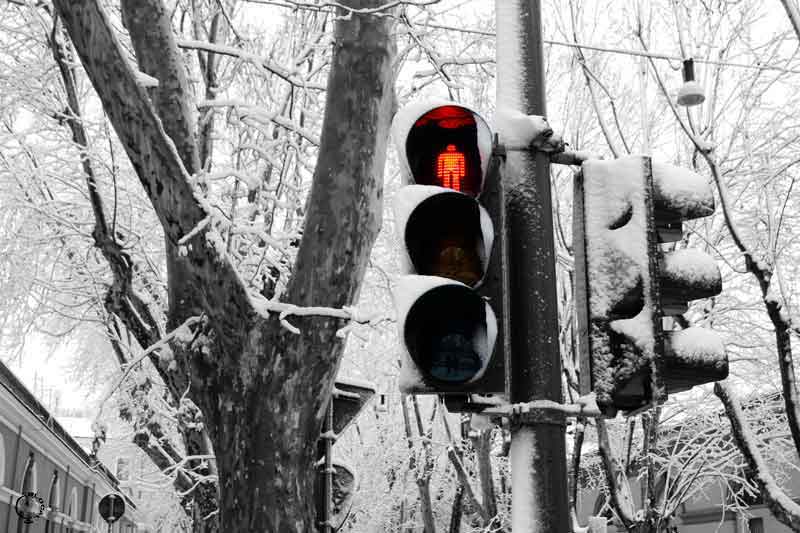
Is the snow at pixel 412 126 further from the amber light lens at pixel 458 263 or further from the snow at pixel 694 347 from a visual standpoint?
the snow at pixel 694 347

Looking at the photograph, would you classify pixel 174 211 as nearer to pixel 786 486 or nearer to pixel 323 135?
pixel 323 135

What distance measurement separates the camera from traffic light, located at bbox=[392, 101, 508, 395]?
2.46 m

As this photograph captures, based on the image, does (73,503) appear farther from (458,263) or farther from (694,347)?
(694,347)

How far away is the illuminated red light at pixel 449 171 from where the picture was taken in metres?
2.71

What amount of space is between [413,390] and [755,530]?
2761cm

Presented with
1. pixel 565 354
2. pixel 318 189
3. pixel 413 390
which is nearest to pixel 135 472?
pixel 565 354

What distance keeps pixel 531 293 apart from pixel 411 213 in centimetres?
50

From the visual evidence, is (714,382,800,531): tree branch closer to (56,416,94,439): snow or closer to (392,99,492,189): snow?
(392,99,492,189): snow

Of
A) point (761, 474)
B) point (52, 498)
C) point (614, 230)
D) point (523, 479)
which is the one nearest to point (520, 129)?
point (614, 230)

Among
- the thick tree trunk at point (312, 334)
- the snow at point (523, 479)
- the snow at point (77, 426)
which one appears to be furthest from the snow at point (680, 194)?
the snow at point (77, 426)

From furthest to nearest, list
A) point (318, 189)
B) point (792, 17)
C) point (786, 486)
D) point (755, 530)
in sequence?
1. point (755, 530)
2. point (786, 486)
3. point (792, 17)
4. point (318, 189)

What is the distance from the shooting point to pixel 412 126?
2.70 metres

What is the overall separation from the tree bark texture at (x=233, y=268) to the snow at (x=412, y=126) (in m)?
2.35

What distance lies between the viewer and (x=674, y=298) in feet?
8.82
